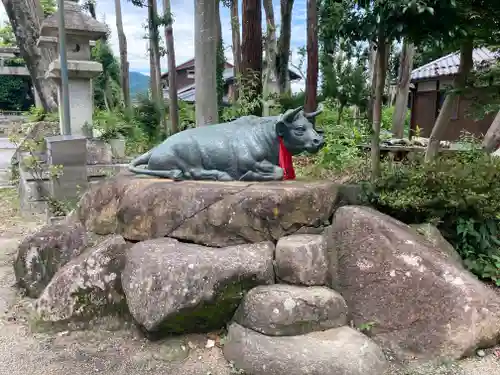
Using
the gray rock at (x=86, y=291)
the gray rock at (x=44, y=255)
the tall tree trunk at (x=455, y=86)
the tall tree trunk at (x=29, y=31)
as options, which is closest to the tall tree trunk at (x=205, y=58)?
the gray rock at (x=44, y=255)

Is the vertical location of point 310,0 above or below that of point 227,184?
above

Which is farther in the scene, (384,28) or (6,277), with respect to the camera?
(6,277)

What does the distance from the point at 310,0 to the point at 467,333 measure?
11.5 m

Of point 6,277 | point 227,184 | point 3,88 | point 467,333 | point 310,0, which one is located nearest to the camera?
point 467,333

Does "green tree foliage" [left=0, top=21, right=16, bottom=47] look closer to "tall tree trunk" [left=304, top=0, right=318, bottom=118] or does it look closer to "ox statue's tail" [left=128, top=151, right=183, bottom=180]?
"tall tree trunk" [left=304, top=0, right=318, bottom=118]

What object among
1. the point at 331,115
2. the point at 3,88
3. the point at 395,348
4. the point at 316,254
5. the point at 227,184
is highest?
the point at 3,88

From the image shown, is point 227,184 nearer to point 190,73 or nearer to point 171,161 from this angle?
point 171,161

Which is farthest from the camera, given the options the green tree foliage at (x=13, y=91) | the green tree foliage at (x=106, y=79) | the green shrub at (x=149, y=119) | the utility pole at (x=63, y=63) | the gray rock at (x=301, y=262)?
the green tree foliage at (x=13, y=91)

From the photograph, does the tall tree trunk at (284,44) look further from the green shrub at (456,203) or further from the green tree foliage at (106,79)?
the green shrub at (456,203)

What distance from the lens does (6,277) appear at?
16.1 ft

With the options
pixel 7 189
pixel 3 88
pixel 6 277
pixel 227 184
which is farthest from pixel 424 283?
pixel 3 88

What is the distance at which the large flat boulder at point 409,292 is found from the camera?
329 centimetres

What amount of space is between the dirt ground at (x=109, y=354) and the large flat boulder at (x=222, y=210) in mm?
855

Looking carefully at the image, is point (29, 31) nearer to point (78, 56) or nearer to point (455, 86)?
point (78, 56)
